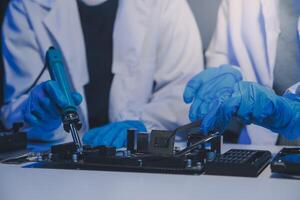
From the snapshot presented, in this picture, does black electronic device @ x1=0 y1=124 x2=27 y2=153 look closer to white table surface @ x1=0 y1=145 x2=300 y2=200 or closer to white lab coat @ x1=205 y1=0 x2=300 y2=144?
white table surface @ x1=0 y1=145 x2=300 y2=200

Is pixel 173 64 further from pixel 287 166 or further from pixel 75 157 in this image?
pixel 287 166

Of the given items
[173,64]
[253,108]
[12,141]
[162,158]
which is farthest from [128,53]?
[162,158]

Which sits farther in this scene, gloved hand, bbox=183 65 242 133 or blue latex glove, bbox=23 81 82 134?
gloved hand, bbox=183 65 242 133

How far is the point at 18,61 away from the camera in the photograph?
2119 mm

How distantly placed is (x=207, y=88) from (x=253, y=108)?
13.8 inches

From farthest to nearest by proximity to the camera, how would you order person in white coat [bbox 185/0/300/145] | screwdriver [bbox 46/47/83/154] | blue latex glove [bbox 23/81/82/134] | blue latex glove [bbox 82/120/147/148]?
1. person in white coat [bbox 185/0/300/145]
2. blue latex glove [bbox 82/120/147/148]
3. blue latex glove [bbox 23/81/82/134]
4. screwdriver [bbox 46/47/83/154]

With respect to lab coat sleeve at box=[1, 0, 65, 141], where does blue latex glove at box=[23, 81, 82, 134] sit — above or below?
below

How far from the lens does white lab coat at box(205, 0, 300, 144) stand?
1844mm

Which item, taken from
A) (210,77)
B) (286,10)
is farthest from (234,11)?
(210,77)

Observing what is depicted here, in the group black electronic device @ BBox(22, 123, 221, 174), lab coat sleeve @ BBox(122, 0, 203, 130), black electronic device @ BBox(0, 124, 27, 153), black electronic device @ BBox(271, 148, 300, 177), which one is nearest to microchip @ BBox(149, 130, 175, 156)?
black electronic device @ BBox(22, 123, 221, 174)

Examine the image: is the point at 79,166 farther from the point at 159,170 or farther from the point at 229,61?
the point at 229,61

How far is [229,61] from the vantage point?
6.19 ft

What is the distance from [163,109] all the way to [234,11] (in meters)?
0.46

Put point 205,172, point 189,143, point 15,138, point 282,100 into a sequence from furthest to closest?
point 15,138
point 282,100
point 189,143
point 205,172
